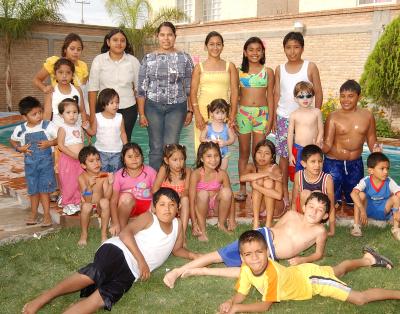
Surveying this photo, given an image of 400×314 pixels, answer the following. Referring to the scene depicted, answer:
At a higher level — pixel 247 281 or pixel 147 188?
pixel 147 188

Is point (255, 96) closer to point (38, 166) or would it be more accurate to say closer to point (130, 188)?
point (130, 188)

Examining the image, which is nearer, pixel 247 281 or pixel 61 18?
pixel 247 281

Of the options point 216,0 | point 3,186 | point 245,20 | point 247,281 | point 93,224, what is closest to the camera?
point 247,281

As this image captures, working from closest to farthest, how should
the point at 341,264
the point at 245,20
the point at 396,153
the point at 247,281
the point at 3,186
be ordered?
the point at 247,281 < the point at 341,264 < the point at 3,186 < the point at 396,153 < the point at 245,20

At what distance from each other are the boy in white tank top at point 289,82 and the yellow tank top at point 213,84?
0.68m

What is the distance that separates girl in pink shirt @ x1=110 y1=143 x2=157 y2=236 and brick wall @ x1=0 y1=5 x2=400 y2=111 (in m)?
10.5

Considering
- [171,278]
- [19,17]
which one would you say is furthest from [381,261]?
[19,17]

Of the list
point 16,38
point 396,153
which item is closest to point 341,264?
point 396,153

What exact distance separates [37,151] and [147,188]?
1334 millimetres

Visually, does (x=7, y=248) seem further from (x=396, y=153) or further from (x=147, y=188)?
(x=396, y=153)

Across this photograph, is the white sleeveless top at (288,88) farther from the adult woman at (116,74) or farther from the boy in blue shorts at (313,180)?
the adult woman at (116,74)

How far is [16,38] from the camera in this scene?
17.3 metres

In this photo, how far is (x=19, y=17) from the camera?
16.8 metres

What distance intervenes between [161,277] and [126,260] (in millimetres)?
547
